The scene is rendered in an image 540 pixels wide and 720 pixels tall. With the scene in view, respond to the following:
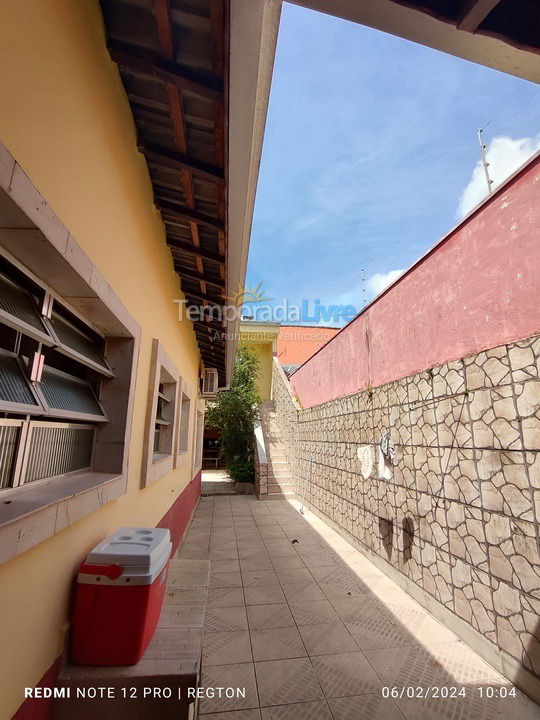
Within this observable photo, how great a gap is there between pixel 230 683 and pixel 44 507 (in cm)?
228

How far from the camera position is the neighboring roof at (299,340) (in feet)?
54.4

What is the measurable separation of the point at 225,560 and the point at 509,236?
533 centimetres

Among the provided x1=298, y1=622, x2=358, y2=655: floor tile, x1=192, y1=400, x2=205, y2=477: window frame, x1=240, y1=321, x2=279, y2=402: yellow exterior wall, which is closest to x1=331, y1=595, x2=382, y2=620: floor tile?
x1=298, y1=622, x2=358, y2=655: floor tile

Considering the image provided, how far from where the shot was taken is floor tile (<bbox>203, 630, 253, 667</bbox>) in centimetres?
262

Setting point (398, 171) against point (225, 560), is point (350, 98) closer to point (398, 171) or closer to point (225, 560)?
point (398, 171)

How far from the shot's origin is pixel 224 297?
3848 millimetres

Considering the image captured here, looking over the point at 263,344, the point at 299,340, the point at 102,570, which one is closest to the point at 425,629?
the point at 102,570

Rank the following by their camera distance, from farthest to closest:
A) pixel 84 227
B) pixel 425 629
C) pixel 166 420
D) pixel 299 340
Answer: pixel 299 340 < pixel 166 420 < pixel 425 629 < pixel 84 227

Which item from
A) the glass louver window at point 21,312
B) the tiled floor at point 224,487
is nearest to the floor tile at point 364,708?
the glass louver window at point 21,312

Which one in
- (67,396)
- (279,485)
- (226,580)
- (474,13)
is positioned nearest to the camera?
(474,13)

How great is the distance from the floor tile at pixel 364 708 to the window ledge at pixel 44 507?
2.14m

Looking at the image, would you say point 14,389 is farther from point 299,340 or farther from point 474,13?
point 299,340

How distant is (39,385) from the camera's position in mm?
1456

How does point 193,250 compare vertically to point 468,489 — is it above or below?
above
